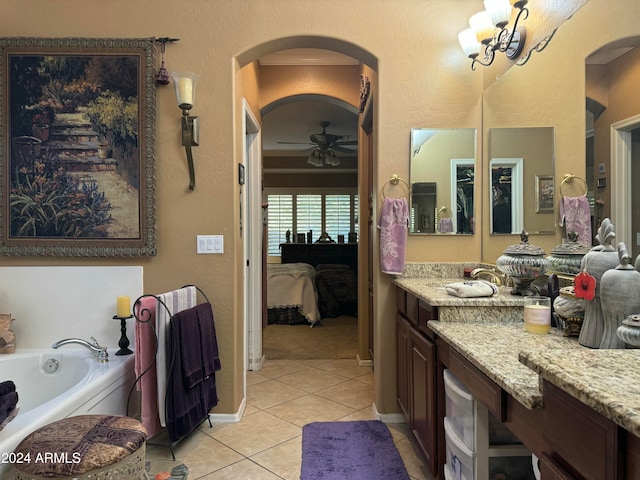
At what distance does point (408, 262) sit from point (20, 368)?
2.44 m

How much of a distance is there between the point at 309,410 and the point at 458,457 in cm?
143

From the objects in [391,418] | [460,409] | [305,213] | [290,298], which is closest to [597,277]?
[460,409]

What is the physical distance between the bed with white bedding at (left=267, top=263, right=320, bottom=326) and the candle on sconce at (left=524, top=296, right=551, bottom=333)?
12.6ft

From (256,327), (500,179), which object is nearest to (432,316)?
(500,179)

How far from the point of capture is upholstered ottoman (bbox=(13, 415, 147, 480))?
4.32 feet

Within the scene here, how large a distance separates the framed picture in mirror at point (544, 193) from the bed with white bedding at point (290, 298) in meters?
3.58

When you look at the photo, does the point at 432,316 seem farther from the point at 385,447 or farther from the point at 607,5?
the point at 607,5

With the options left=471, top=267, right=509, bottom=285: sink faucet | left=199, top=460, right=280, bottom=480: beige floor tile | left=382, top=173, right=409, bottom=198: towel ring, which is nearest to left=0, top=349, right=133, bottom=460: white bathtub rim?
left=199, top=460, right=280, bottom=480: beige floor tile

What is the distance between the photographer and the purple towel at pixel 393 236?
254cm

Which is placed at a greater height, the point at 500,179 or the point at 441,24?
the point at 441,24

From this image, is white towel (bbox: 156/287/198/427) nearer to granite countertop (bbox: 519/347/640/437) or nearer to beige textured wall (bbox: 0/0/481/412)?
beige textured wall (bbox: 0/0/481/412)

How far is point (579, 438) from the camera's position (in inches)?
31.9

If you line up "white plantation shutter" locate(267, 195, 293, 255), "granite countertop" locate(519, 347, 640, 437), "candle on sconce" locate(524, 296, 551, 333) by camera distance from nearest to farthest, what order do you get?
"granite countertop" locate(519, 347, 640, 437) → "candle on sconce" locate(524, 296, 551, 333) → "white plantation shutter" locate(267, 195, 293, 255)

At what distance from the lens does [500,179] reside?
8.14 feet
